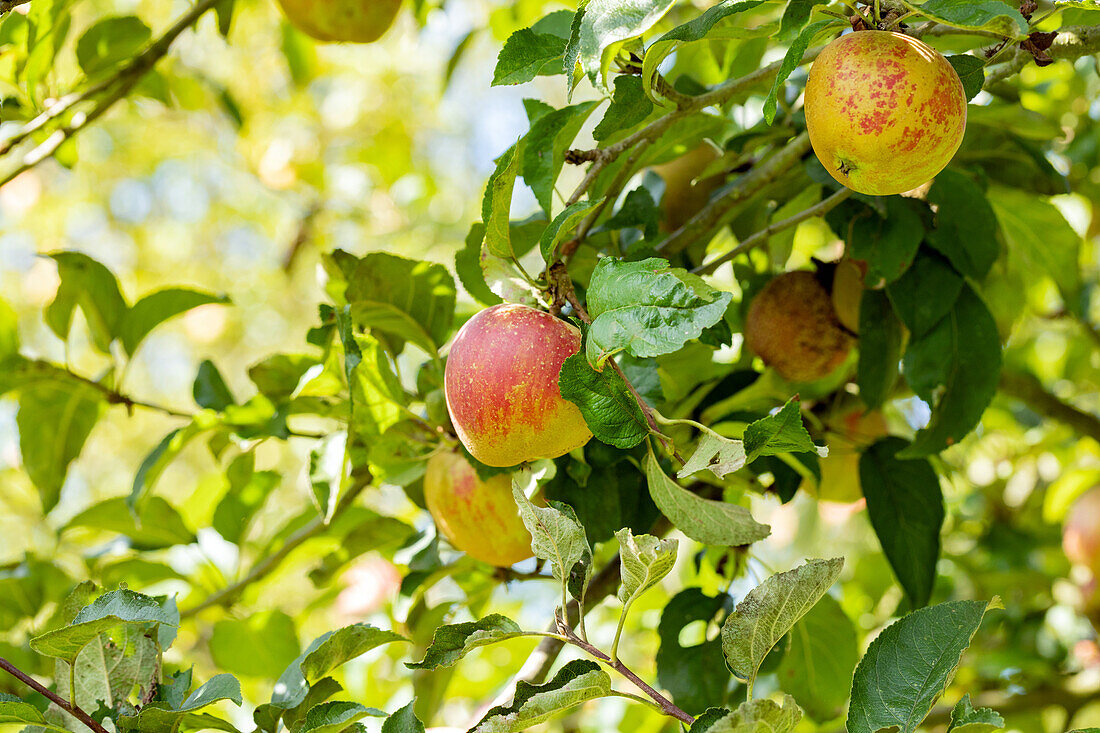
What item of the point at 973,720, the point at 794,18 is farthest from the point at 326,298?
the point at 973,720

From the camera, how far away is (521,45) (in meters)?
0.55

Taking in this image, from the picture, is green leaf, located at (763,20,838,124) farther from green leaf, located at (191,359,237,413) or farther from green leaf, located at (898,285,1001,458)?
green leaf, located at (191,359,237,413)

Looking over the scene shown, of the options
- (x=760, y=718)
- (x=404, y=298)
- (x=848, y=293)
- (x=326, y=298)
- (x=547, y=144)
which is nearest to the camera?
(x=760, y=718)

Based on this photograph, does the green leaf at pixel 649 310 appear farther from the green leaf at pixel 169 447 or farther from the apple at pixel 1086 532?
the apple at pixel 1086 532

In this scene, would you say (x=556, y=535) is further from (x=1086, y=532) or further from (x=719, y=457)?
(x=1086, y=532)

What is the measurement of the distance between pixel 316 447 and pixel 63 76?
179cm

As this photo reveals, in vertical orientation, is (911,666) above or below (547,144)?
below

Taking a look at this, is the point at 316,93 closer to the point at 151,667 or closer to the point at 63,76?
the point at 63,76

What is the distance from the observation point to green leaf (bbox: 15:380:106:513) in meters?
0.92

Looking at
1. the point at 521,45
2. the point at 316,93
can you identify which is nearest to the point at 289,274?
the point at 316,93

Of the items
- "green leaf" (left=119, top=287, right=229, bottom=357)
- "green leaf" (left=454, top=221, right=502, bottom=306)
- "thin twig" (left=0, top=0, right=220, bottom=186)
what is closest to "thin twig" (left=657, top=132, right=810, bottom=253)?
"green leaf" (left=454, top=221, right=502, bottom=306)

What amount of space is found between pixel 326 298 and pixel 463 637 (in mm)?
1811

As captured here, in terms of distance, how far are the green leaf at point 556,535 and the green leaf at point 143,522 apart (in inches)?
25.1

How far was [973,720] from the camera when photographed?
1.41ft
